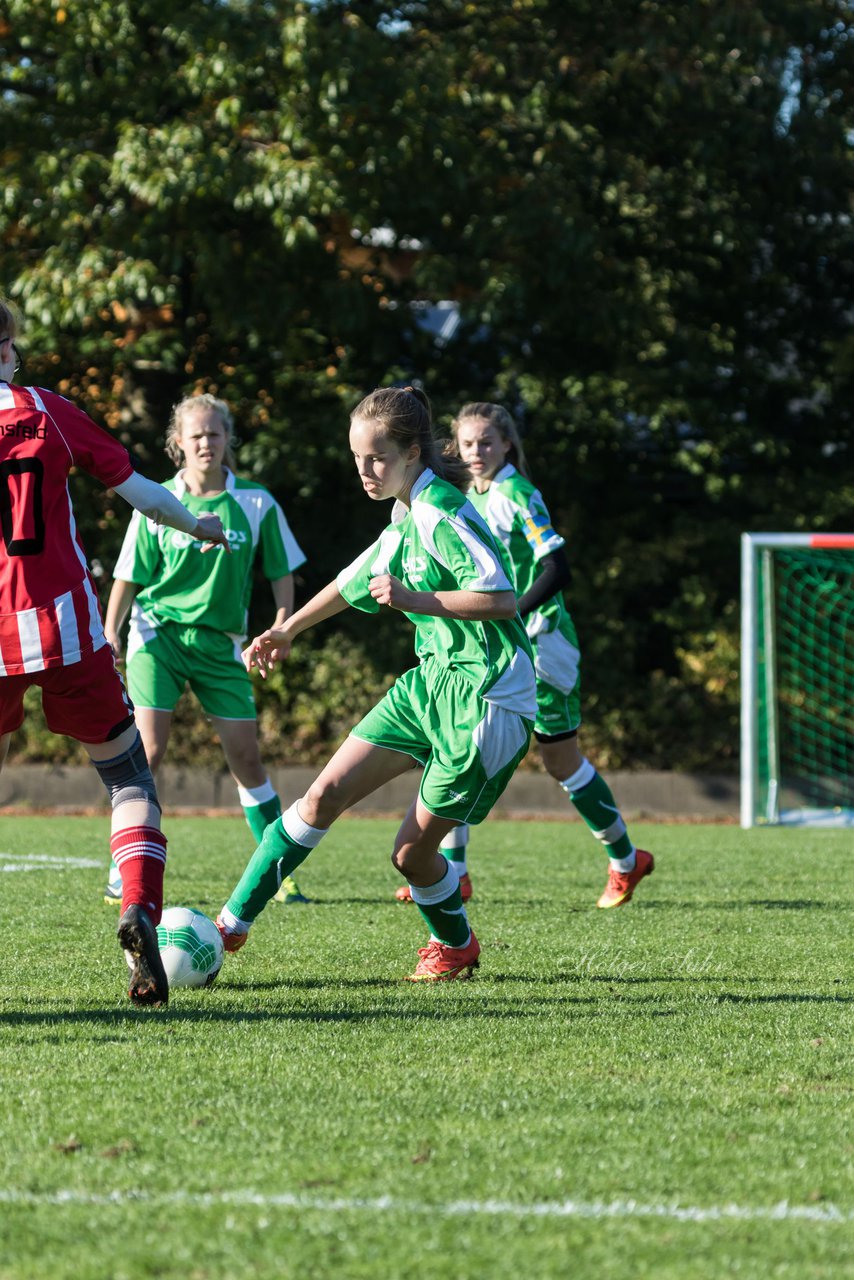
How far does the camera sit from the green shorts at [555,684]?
21.6ft

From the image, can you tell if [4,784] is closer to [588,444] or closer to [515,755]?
[588,444]

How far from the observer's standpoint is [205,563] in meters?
6.81

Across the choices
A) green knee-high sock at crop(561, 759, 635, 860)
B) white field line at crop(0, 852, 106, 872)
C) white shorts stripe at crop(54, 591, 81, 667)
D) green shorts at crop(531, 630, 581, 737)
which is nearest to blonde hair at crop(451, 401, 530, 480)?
green shorts at crop(531, 630, 581, 737)

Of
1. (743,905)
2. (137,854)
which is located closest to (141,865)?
(137,854)

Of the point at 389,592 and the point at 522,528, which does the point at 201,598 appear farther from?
the point at 389,592

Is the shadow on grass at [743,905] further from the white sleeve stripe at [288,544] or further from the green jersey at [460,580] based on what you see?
the green jersey at [460,580]

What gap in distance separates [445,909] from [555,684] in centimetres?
207

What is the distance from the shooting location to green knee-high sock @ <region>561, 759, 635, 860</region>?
21.7 feet

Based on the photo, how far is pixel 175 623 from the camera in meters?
6.84

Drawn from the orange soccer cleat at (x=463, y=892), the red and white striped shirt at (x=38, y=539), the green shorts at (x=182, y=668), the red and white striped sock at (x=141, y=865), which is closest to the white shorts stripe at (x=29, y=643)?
the red and white striped shirt at (x=38, y=539)

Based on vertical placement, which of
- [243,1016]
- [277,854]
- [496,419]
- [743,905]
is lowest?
[743,905]

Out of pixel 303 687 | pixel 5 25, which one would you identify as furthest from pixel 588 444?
pixel 5 25

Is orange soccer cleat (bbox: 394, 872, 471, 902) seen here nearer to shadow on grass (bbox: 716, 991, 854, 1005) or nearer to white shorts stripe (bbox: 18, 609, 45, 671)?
shadow on grass (bbox: 716, 991, 854, 1005)

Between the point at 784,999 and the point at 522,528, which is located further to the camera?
the point at 522,528
